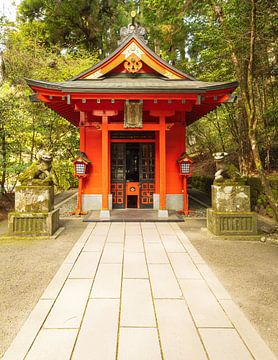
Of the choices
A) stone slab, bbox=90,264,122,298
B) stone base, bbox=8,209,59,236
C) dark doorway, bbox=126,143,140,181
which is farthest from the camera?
dark doorway, bbox=126,143,140,181

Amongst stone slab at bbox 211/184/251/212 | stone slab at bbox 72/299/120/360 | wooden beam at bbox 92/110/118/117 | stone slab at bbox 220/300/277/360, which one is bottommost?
stone slab at bbox 220/300/277/360

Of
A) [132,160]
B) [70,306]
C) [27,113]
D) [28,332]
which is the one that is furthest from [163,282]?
[27,113]

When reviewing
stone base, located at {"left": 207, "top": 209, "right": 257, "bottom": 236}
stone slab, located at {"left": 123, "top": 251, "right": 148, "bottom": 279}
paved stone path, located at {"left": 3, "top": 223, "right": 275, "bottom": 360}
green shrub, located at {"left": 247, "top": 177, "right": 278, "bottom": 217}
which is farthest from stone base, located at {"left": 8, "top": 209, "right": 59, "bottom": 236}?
green shrub, located at {"left": 247, "top": 177, "right": 278, "bottom": 217}

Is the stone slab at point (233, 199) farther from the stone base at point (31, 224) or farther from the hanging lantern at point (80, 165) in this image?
the hanging lantern at point (80, 165)

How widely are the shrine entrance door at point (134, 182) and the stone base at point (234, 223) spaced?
3.70 metres

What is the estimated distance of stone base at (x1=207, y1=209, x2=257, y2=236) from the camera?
5355 millimetres

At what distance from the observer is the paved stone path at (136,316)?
1992 mm

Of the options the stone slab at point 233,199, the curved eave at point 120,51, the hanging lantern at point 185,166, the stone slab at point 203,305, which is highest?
the curved eave at point 120,51

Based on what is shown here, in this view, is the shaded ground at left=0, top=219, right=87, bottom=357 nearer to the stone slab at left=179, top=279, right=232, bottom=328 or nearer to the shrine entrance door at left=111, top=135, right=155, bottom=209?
the stone slab at left=179, top=279, right=232, bottom=328

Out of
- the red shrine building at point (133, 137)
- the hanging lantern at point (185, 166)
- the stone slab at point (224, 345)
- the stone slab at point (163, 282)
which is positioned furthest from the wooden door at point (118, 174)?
the stone slab at point (224, 345)

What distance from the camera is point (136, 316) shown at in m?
2.46

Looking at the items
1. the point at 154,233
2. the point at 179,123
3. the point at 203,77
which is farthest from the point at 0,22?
the point at 154,233

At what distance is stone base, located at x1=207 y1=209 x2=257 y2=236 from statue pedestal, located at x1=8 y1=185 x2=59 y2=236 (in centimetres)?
418

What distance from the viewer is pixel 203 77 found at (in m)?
10.8
